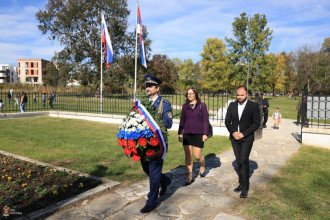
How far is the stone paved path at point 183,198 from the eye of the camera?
12.1ft

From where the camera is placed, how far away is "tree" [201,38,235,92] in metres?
50.5

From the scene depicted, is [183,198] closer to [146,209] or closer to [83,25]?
[146,209]

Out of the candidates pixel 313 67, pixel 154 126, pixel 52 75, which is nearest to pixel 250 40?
pixel 313 67

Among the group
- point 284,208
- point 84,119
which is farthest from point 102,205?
point 84,119

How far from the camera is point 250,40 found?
45.7 metres

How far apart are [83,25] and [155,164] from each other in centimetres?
3642

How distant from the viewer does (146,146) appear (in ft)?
11.6

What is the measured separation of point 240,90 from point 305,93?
20.8 feet

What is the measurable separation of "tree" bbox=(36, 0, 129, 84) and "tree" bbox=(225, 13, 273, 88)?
21.0 meters

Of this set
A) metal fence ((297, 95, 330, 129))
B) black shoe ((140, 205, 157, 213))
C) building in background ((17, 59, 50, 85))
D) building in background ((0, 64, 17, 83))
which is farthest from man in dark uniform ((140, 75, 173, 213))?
building in background ((0, 64, 17, 83))

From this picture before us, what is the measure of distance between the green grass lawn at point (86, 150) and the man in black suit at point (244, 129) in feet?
6.79

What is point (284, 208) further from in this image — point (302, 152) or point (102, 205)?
point (302, 152)

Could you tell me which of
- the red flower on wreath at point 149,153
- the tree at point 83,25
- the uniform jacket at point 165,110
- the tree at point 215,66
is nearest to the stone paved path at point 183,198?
the red flower on wreath at point 149,153

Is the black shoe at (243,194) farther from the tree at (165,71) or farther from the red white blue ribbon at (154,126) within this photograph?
the tree at (165,71)
